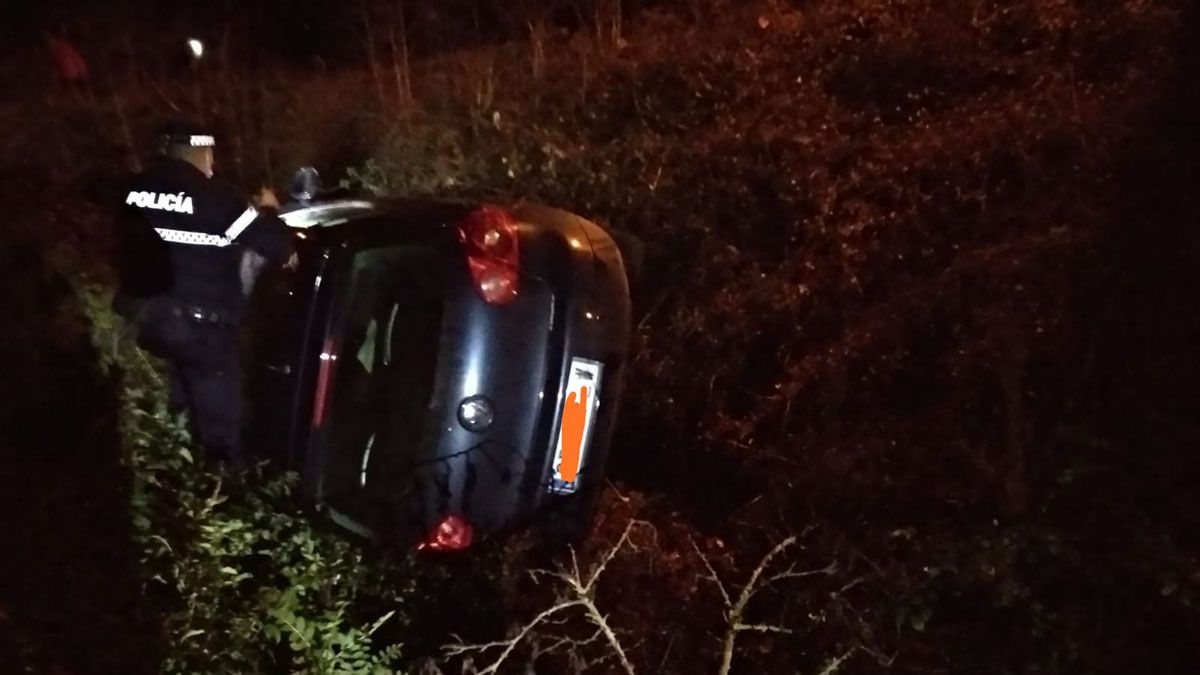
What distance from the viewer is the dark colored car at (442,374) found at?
12.0 ft

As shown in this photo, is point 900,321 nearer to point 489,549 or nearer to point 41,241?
point 489,549

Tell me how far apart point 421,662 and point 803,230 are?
2829 mm

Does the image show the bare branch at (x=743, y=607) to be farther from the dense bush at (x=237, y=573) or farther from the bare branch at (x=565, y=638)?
the dense bush at (x=237, y=573)

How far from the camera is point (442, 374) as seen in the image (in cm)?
366

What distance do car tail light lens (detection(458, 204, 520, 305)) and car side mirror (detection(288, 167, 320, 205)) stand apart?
1.25 meters

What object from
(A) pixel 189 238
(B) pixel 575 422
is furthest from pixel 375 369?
(A) pixel 189 238

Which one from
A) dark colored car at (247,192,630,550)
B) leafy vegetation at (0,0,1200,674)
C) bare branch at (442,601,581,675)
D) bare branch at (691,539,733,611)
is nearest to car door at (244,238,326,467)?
dark colored car at (247,192,630,550)

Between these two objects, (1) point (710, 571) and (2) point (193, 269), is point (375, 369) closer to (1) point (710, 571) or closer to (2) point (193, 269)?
(2) point (193, 269)

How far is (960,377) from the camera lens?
177 inches

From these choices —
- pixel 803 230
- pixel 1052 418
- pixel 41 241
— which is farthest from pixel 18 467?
pixel 1052 418

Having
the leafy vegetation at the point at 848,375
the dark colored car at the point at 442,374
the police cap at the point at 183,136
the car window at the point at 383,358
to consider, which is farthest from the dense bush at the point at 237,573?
the police cap at the point at 183,136

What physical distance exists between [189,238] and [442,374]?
1315 mm

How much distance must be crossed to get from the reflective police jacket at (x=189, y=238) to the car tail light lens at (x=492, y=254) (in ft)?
2.35

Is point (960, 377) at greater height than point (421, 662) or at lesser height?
greater
